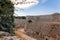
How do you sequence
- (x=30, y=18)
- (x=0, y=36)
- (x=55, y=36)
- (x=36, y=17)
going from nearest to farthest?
(x=0, y=36) → (x=55, y=36) → (x=36, y=17) → (x=30, y=18)

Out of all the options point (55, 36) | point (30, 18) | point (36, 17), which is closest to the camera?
point (55, 36)

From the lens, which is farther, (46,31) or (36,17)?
(36,17)

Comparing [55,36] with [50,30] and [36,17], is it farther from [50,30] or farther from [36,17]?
[36,17]

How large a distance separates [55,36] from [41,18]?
191 centimetres

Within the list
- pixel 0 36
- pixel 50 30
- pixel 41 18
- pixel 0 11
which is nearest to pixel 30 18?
pixel 41 18

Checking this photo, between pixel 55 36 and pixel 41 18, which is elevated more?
pixel 41 18

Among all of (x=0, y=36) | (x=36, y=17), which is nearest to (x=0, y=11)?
(x=0, y=36)

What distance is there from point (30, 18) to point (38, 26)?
1901mm

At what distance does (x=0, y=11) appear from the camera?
5.25 metres

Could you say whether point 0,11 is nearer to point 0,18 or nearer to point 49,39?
point 0,18

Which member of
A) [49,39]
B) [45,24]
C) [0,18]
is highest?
[0,18]

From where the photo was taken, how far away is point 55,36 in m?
6.95

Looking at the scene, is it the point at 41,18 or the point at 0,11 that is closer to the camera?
the point at 0,11

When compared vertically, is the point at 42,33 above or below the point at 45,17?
below
